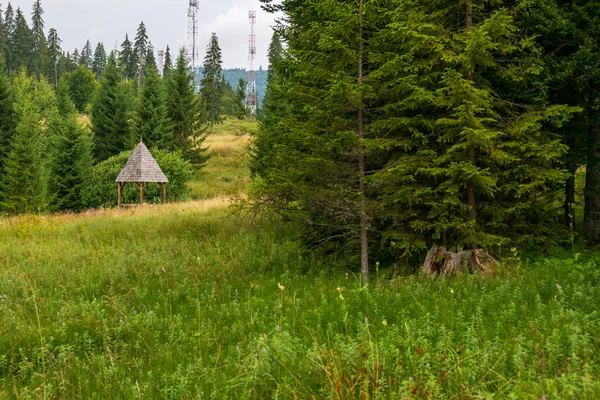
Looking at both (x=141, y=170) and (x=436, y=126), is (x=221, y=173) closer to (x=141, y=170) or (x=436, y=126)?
(x=141, y=170)

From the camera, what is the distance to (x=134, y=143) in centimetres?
4028

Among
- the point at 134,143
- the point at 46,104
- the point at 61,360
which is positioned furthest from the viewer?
the point at 46,104

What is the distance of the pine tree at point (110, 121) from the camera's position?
138 ft

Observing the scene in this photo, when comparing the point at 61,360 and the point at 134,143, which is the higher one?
the point at 134,143

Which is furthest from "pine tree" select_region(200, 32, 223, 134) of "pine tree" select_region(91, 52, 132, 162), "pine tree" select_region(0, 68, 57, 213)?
"pine tree" select_region(0, 68, 57, 213)

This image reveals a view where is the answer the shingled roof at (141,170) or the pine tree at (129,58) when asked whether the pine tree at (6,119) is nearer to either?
the shingled roof at (141,170)

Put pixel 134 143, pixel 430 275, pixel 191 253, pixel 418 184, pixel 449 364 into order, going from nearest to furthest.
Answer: pixel 449 364, pixel 430 275, pixel 418 184, pixel 191 253, pixel 134 143

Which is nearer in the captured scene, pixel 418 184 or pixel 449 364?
pixel 449 364

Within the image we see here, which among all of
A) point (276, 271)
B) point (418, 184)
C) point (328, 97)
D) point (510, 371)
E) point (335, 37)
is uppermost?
point (335, 37)

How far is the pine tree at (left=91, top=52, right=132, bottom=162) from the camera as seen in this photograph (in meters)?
42.1

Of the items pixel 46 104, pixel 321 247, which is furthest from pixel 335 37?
pixel 46 104

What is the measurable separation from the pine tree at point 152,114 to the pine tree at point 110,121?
361 cm

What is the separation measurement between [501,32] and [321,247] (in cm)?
590

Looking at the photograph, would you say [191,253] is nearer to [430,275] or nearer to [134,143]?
[430,275]
